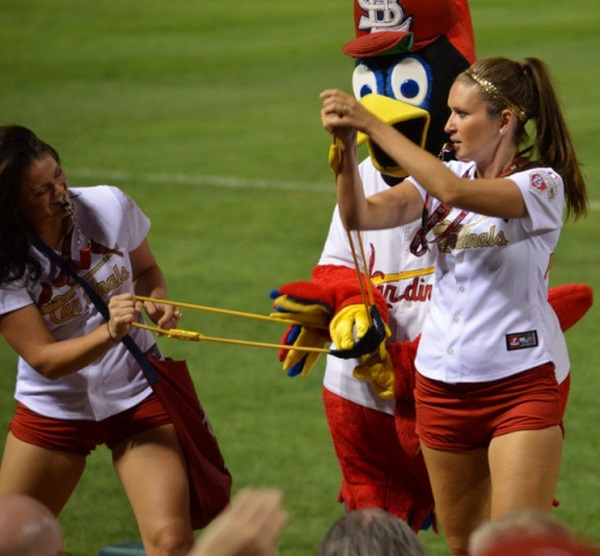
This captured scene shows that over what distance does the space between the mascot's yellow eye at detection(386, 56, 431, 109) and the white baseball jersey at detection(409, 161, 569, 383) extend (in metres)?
0.70

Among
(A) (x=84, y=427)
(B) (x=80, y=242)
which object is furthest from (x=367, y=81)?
(A) (x=84, y=427)

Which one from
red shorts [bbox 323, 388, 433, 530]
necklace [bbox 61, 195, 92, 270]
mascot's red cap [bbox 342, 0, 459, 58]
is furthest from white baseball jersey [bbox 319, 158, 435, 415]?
necklace [bbox 61, 195, 92, 270]

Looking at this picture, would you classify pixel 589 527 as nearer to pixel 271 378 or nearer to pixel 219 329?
pixel 271 378

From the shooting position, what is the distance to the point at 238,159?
12711 mm

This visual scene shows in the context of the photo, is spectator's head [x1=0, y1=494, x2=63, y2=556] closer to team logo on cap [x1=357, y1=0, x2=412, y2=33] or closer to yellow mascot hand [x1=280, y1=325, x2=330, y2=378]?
yellow mascot hand [x1=280, y1=325, x2=330, y2=378]

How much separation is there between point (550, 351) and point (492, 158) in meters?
0.59

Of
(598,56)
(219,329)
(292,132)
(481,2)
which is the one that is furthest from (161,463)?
(481,2)

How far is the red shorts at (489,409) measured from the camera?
393cm

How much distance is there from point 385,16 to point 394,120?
19.8 inches

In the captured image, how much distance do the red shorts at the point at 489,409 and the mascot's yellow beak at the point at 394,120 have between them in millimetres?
735

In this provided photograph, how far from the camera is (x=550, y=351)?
4055 mm

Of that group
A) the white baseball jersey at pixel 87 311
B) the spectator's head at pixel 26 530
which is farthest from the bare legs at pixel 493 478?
the spectator's head at pixel 26 530

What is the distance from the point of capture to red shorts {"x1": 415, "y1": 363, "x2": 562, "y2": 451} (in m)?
3.93

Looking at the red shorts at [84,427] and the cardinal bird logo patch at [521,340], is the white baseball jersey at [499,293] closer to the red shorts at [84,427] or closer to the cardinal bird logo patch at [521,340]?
the cardinal bird logo patch at [521,340]
